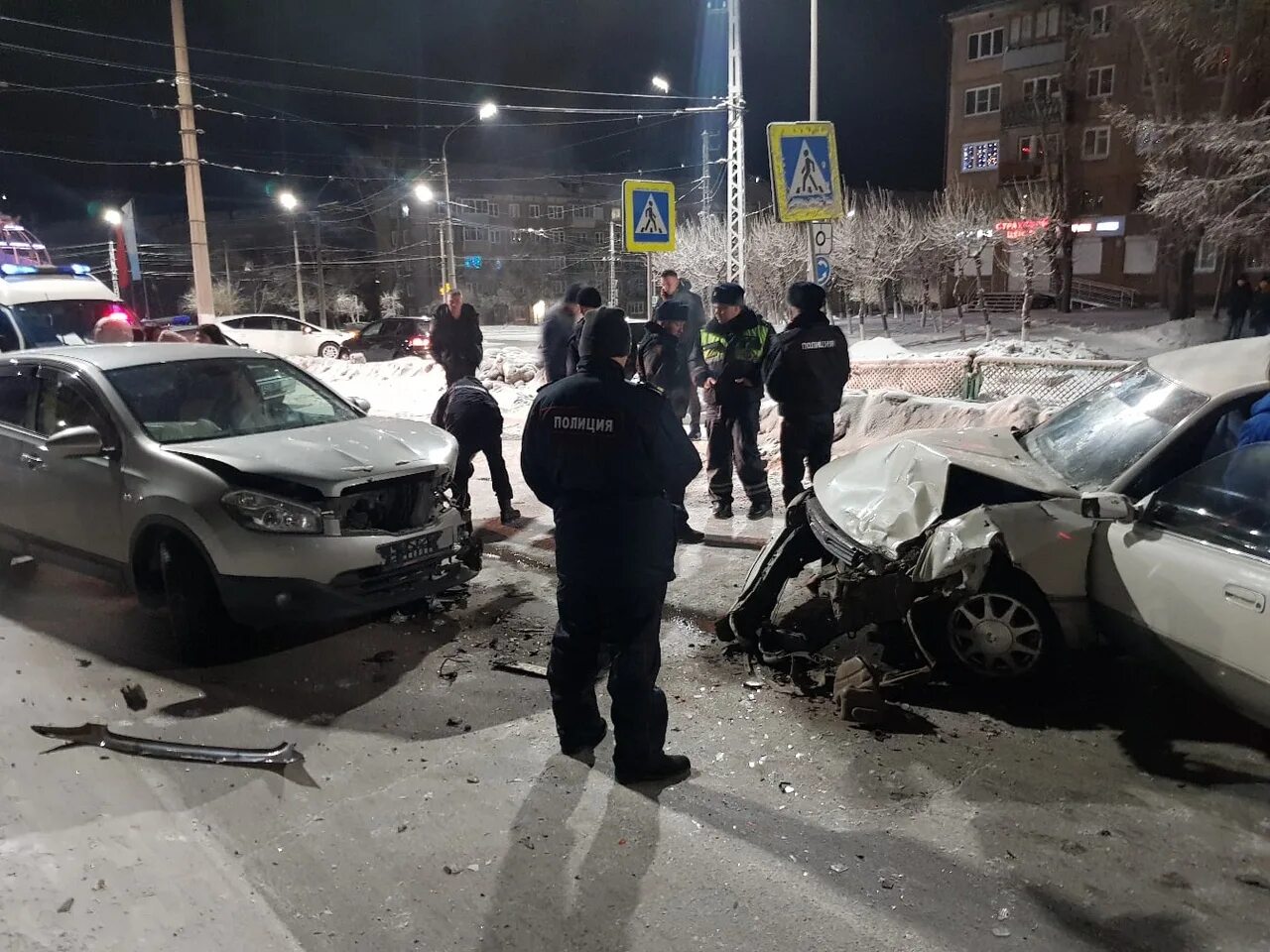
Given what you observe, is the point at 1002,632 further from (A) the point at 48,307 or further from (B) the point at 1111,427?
(A) the point at 48,307

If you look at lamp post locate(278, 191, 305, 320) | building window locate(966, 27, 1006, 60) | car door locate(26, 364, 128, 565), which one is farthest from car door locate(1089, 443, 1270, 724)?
building window locate(966, 27, 1006, 60)

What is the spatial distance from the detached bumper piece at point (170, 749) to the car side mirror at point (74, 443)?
151 cm

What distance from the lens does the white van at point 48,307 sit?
13141mm

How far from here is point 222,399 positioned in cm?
545

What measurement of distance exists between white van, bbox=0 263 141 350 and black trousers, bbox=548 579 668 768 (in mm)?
11964

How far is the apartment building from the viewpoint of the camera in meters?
A: 32.8

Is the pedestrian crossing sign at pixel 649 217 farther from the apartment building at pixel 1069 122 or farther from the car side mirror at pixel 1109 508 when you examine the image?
the apartment building at pixel 1069 122

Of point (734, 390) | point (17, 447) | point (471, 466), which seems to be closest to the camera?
point (17, 447)

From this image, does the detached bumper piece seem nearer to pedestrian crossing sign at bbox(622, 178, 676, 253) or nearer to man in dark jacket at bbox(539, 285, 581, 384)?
man in dark jacket at bbox(539, 285, 581, 384)

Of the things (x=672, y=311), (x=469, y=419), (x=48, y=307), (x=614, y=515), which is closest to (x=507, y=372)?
(x=48, y=307)

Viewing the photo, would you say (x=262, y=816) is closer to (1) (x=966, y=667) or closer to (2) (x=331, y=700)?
(2) (x=331, y=700)

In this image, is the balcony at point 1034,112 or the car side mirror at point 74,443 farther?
the balcony at point 1034,112

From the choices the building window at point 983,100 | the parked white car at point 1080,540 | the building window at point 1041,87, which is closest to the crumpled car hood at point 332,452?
the parked white car at point 1080,540

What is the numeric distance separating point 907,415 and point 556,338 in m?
4.20
